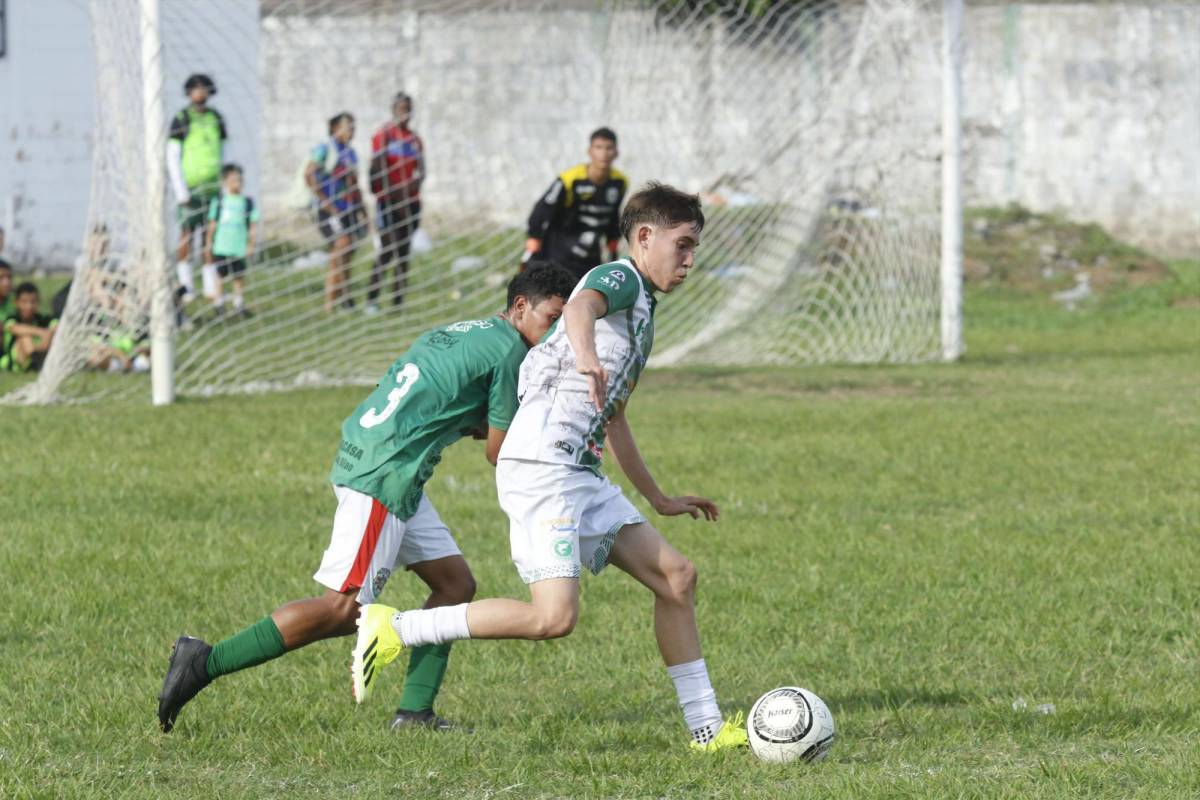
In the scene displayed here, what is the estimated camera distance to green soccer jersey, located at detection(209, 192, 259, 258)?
14.7 metres

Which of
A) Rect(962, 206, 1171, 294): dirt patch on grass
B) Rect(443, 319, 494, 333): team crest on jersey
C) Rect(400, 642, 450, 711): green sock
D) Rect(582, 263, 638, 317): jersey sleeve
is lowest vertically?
Rect(962, 206, 1171, 294): dirt patch on grass

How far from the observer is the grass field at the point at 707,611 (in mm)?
4965

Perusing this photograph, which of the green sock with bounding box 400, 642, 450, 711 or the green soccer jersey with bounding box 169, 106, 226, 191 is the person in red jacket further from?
the green sock with bounding box 400, 642, 450, 711

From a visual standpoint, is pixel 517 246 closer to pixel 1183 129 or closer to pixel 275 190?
pixel 275 190

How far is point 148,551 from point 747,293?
9.41 meters

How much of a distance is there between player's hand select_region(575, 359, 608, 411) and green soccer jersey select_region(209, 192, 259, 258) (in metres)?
10.1

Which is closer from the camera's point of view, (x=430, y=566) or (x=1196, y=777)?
(x=1196, y=777)

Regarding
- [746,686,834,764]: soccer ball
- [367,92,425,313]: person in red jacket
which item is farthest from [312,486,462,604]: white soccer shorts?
[367,92,425,313]: person in red jacket

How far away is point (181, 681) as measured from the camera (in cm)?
531

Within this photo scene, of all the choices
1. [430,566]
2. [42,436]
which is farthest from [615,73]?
[430,566]

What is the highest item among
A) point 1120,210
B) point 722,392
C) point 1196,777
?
point 1196,777

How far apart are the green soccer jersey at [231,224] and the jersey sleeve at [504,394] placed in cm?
944

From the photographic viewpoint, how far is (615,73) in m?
16.3

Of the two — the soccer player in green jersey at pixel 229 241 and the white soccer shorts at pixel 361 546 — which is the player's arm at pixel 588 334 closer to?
the white soccer shorts at pixel 361 546
